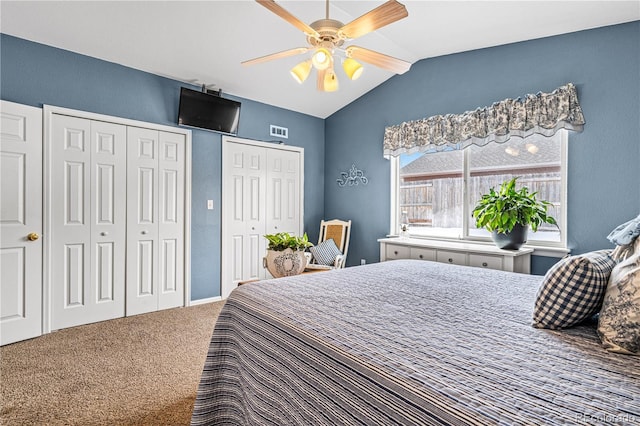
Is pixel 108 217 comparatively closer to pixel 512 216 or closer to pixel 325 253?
pixel 325 253

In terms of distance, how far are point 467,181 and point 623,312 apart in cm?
309

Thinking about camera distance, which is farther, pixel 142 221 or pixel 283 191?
pixel 283 191

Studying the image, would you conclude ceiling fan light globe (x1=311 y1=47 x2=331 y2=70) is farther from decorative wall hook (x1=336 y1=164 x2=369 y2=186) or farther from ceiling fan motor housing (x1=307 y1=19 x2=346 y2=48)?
decorative wall hook (x1=336 y1=164 x2=369 y2=186)

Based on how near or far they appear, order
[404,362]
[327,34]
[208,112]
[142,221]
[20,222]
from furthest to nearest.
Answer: [208,112] < [142,221] < [20,222] < [327,34] < [404,362]

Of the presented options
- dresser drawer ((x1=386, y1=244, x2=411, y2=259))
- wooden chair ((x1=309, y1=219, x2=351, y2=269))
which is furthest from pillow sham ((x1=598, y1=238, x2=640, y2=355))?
wooden chair ((x1=309, y1=219, x2=351, y2=269))

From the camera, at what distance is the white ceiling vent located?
15.6 ft

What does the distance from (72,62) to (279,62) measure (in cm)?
203

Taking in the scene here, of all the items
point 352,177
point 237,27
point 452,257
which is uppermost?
point 237,27

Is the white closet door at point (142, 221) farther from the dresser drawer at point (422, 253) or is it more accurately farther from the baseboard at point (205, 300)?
the dresser drawer at point (422, 253)

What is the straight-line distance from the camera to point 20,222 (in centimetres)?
288

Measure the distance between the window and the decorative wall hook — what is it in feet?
1.59

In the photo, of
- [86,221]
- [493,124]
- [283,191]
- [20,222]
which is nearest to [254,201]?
[283,191]

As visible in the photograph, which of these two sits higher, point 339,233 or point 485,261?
point 339,233

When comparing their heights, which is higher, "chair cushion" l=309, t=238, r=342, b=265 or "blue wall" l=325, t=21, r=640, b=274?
"blue wall" l=325, t=21, r=640, b=274
